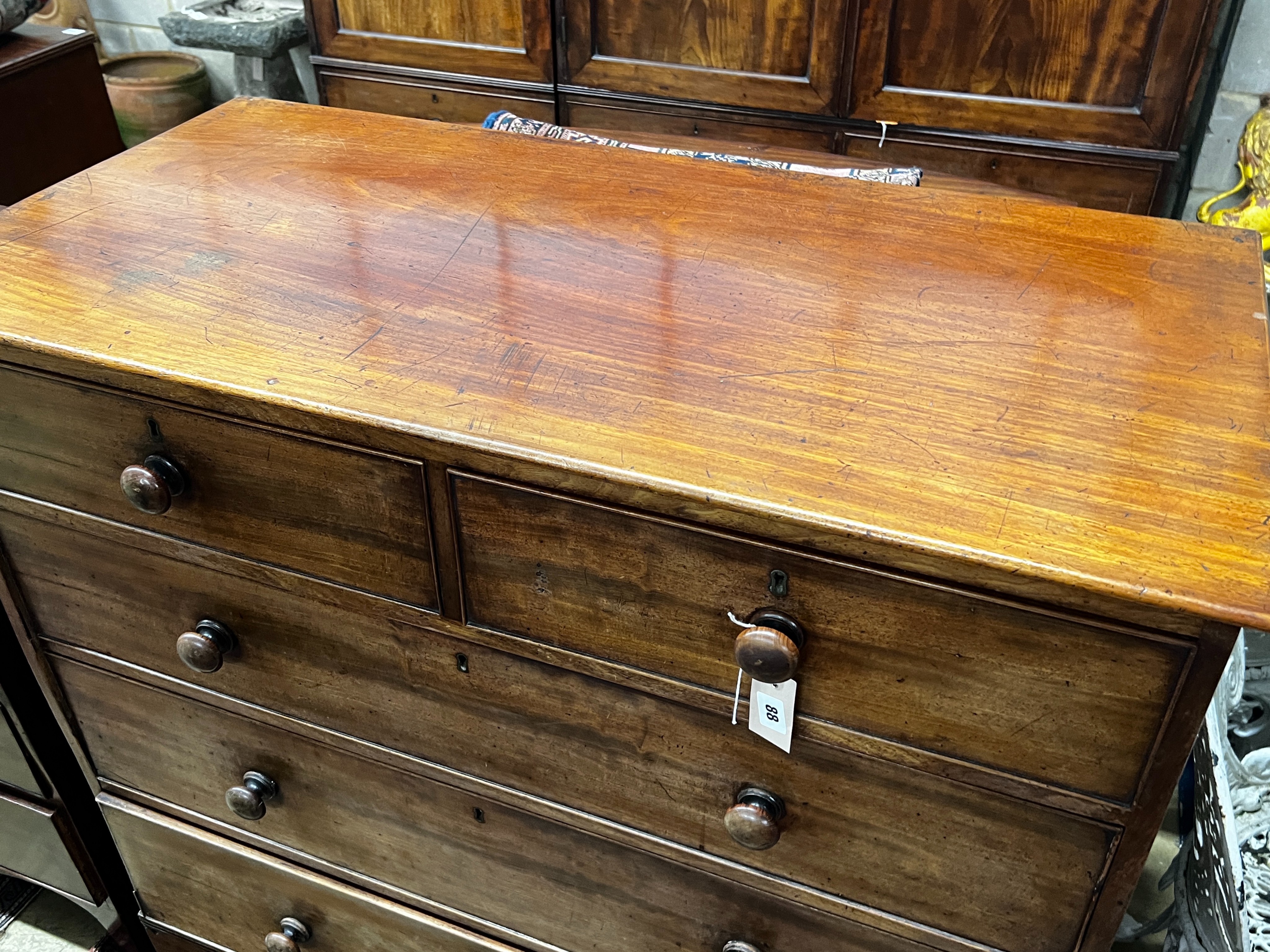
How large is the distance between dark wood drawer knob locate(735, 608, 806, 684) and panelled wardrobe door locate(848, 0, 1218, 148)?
1.40 m

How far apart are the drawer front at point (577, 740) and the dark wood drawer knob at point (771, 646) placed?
10 cm

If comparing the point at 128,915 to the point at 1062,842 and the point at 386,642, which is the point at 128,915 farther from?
the point at 1062,842

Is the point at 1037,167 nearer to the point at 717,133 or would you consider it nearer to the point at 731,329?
the point at 717,133

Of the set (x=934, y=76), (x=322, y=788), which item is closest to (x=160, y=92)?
(x=934, y=76)

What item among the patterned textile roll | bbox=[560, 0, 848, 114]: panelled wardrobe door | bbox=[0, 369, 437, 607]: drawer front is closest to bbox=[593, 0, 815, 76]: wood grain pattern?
bbox=[560, 0, 848, 114]: panelled wardrobe door

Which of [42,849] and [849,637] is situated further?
[42,849]

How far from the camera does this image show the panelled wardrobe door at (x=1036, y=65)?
5.47 feet

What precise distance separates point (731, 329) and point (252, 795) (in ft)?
2.10

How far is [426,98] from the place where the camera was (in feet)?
7.28

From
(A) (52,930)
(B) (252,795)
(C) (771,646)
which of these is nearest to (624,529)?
(C) (771,646)

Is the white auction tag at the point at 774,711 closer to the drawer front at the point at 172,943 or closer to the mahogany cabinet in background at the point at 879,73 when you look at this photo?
the drawer front at the point at 172,943

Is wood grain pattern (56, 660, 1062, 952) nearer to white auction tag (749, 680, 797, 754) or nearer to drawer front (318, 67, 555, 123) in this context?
white auction tag (749, 680, 797, 754)

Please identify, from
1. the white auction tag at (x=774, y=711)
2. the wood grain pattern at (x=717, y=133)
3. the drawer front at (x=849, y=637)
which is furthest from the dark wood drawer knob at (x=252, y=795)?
the wood grain pattern at (x=717, y=133)

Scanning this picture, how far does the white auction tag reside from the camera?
2.42 feet
